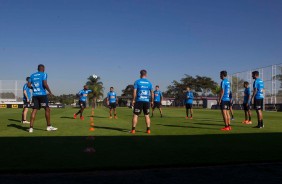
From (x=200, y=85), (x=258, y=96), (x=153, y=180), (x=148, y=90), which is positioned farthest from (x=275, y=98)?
(x=200, y=85)

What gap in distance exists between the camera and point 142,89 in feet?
29.3

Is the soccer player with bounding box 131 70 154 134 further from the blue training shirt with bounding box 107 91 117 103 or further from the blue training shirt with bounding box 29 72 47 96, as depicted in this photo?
the blue training shirt with bounding box 107 91 117 103

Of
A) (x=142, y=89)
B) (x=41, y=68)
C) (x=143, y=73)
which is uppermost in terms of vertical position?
(x=41, y=68)

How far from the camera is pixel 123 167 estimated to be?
4059 mm

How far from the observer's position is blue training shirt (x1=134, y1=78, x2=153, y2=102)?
8.93 meters

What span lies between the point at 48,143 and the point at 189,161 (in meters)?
3.32

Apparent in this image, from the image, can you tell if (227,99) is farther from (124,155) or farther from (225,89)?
(124,155)

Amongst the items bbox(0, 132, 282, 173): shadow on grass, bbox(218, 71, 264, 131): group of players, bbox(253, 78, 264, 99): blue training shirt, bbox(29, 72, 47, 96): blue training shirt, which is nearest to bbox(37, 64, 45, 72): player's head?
bbox(29, 72, 47, 96): blue training shirt

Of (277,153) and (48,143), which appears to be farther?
(48,143)

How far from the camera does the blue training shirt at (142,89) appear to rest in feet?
29.3

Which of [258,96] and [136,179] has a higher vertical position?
[258,96]

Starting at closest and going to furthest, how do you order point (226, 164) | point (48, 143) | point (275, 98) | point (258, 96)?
point (226, 164)
point (48, 143)
point (258, 96)
point (275, 98)

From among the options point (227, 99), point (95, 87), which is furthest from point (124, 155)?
point (95, 87)

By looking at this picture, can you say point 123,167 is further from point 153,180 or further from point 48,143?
point 48,143
